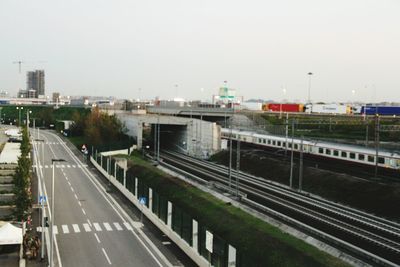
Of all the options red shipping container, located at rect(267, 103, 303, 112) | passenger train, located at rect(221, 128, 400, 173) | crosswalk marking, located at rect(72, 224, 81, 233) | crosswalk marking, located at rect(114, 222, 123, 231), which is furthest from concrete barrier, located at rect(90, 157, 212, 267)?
red shipping container, located at rect(267, 103, 303, 112)

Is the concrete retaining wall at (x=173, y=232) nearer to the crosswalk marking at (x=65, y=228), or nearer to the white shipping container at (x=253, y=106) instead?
the crosswalk marking at (x=65, y=228)

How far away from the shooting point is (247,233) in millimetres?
23875

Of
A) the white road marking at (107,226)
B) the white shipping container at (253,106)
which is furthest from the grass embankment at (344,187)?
the white shipping container at (253,106)

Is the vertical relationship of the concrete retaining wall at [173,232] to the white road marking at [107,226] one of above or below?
above

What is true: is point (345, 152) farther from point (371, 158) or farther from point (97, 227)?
point (97, 227)

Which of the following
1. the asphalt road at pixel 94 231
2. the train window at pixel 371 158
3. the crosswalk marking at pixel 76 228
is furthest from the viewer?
the train window at pixel 371 158

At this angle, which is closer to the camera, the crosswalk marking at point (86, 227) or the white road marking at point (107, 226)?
the crosswalk marking at point (86, 227)

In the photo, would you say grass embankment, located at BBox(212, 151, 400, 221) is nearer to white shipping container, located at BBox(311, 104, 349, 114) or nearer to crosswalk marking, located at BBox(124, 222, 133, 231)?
crosswalk marking, located at BBox(124, 222, 133, 231)

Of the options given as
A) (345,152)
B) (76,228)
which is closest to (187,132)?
(345,152)

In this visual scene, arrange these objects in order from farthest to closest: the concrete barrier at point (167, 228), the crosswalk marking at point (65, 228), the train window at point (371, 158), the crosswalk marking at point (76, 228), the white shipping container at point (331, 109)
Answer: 1. the white shipping container at point (331, 109)
2. the train window at point (371, 158)
3. the crosswalk marking at point (76, 228)
4. the crosswalk marking at point (65, 228)
5. the concrete barrier at point (167, 228)

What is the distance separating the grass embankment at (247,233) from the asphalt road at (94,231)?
11.9 ft

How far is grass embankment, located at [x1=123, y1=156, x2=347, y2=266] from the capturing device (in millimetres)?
20031

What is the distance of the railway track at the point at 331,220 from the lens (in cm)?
2519

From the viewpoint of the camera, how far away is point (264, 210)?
3391cm
